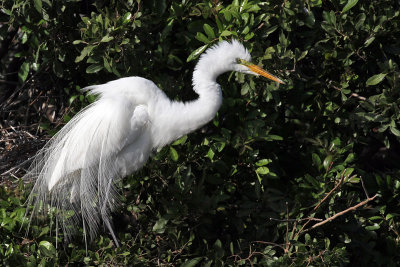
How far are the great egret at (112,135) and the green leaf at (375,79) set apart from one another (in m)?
0.48

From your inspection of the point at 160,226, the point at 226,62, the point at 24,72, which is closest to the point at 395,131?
the point at 226,62

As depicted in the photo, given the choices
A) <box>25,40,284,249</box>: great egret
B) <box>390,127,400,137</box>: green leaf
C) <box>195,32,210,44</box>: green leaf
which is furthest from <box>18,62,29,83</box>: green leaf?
<box>390,127,400,137</box>: green leaf

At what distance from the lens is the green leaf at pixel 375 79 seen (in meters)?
2.63

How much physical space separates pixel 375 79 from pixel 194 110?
825 millimetres

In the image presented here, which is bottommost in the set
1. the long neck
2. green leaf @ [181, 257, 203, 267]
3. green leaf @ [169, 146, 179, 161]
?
green leaf @ [181, 257, 203, 267]

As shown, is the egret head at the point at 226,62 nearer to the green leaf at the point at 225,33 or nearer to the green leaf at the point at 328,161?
the green leaf at the point at 225,33

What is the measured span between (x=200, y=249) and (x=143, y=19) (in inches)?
43.4

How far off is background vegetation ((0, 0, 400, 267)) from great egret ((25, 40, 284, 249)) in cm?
8

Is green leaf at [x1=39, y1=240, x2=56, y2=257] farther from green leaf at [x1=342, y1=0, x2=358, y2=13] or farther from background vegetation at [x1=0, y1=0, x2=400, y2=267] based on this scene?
green leaf at [x1=342, y1=0, x2=358, y2=13]

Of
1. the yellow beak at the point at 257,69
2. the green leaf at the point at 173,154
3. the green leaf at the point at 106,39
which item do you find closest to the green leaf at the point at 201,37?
the yellow beak at the point at 257,69

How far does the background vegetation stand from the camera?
2.61 meters

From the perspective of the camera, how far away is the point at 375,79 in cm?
266

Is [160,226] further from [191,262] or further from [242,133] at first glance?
[242,133]

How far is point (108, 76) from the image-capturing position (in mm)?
3092
